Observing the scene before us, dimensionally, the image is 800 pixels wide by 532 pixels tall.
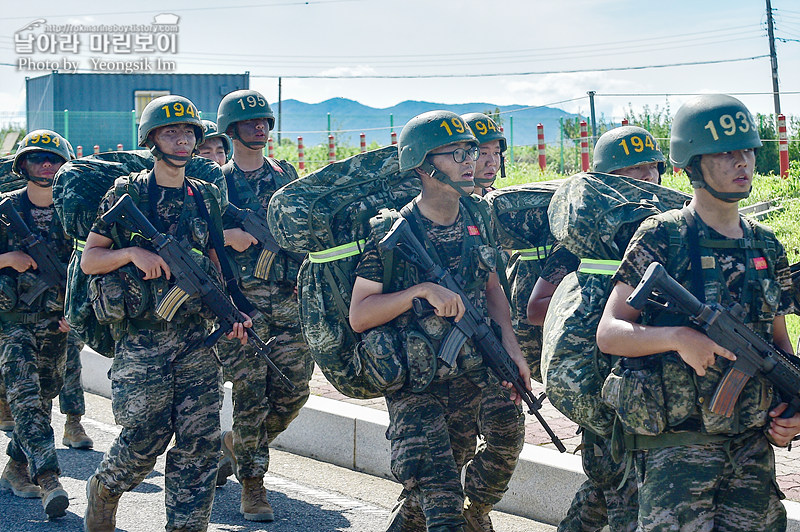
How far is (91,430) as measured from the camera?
835 centimetres

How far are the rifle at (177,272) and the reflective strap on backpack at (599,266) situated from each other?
1.98m

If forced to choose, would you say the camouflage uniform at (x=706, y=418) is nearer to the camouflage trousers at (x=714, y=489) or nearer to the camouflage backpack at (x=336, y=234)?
the camouflage trousers at (x=714, y=489)

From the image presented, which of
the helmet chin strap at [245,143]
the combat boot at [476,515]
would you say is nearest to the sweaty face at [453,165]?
the combat boot at [476,515]

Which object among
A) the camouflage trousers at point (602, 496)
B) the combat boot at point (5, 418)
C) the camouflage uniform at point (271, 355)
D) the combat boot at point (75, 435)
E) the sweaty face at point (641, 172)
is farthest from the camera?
the combat boot at point (5, 418)

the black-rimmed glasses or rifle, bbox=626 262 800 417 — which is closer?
rifle, bbox=626 262 800 417

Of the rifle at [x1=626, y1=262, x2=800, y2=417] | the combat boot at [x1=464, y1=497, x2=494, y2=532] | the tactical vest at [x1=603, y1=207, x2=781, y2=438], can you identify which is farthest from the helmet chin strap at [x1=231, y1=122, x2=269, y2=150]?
the rifle at [x1=626, y1=262, x2=800, y2=417]

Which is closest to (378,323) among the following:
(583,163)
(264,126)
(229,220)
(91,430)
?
(229,220)

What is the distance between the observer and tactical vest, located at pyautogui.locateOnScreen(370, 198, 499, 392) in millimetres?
4527

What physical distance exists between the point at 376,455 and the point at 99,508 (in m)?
1.97

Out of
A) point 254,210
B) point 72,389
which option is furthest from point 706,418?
point 72,389

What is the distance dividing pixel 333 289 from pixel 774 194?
425 inches

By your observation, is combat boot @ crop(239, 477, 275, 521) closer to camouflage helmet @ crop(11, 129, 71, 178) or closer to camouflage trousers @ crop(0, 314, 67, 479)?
camouflage trousers @ crop(0, 314, 67, 479)

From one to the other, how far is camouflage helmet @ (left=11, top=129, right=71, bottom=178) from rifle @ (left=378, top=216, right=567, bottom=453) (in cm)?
314

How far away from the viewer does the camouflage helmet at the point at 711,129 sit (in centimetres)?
371
